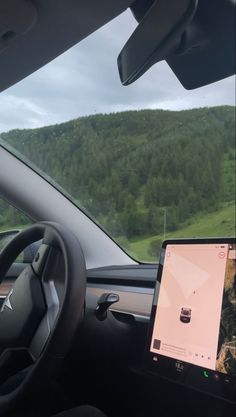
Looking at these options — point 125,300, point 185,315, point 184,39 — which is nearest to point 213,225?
point 125,300

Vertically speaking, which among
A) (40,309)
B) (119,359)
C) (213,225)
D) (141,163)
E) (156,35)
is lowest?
(119,359)

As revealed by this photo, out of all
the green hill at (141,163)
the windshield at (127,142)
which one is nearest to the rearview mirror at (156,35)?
the windshield at (127,142)

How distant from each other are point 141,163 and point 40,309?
1.05 m

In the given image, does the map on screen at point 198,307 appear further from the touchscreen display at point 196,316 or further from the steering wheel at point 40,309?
the steering wheel at point 40,309

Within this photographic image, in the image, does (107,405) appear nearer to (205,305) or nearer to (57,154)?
(205,305)

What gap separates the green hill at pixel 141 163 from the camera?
2.32m

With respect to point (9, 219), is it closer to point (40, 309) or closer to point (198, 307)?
point (40, 309)

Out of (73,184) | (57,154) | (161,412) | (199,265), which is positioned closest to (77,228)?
(73,184)

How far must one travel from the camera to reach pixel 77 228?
3020 millimetres

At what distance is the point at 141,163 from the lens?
272 cm

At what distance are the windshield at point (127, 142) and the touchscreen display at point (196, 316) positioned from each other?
0.45m

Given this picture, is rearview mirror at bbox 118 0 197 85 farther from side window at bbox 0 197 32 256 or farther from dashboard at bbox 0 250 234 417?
side window at bbox 0 197 32 256

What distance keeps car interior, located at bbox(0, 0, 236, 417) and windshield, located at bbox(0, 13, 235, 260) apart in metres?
0.08

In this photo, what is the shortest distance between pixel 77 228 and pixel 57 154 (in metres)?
0.43
